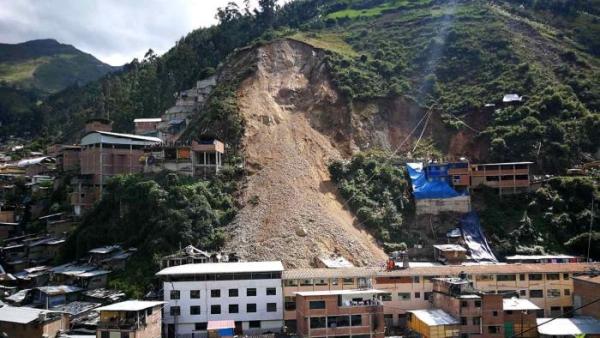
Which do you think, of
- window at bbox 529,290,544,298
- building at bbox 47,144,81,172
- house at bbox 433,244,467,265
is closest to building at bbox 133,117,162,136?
Answer: building at bbox 47,144,81,172

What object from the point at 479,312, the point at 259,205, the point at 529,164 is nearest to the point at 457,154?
the point at 529,164

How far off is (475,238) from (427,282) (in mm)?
12109

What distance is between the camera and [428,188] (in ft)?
172

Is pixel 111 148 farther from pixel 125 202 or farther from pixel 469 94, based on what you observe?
pixel 469 94

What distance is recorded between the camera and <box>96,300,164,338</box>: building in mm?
29964

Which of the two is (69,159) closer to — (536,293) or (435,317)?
(435,317)

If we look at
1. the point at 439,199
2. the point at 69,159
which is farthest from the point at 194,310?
the point at 69,159

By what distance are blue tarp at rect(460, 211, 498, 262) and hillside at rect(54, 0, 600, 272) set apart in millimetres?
1293

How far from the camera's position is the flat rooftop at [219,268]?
35688 millimetres

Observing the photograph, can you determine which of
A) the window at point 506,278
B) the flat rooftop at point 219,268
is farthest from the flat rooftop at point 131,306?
the window at point 506,278

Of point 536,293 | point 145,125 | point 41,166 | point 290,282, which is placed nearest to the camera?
point 290,282

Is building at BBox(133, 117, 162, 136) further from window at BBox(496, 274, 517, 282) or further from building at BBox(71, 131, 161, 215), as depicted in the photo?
window at BBox(496, 274, 517, 282)

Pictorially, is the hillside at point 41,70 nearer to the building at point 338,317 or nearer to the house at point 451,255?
the house at point 451,255

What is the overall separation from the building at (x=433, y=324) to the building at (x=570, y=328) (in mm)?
4873
